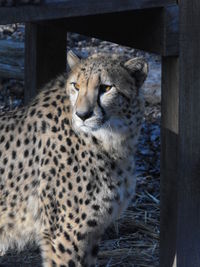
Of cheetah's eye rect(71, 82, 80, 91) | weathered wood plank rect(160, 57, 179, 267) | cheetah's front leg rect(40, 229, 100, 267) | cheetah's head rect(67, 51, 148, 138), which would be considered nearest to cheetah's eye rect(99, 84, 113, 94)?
cheetah's head rect(67, 51, 148, 138)

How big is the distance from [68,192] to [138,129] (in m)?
0.48

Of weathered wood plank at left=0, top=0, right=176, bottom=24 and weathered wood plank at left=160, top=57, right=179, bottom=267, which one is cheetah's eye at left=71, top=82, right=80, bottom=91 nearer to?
weathered wood plank at left=0, top=0, right=176, bottom=24

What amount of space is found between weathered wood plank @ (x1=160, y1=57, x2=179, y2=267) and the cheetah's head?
22cm

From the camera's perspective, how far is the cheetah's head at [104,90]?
3.28m

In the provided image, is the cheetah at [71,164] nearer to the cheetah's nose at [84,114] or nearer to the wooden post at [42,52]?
the cheetah's nose at [84,114]

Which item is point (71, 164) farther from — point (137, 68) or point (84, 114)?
point (137, 68)

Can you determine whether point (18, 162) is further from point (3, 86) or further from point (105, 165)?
point (3, 86)

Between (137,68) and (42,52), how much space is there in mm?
817

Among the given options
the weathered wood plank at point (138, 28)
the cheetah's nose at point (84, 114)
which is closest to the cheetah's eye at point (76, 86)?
the cheetah's nose at point (84, 114)

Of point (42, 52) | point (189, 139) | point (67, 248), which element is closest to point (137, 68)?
point (189, 139)

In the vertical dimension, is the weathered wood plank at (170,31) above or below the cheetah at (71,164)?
above

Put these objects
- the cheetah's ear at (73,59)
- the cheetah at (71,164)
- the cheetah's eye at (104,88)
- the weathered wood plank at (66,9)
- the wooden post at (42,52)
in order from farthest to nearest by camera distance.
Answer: the wooden post at (42,52)
the cheetah's ear at (73,59)
the cheetah at (71,164)
the cheetah's eye at (104,88)
the weathered wood plank at (66,9)

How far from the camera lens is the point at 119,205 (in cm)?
363

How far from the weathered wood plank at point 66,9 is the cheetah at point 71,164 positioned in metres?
0.29
